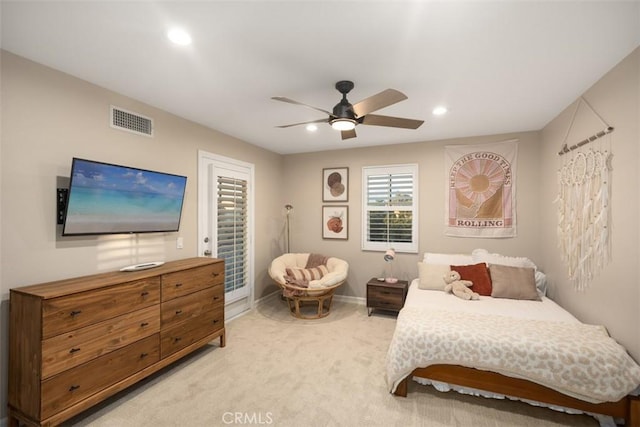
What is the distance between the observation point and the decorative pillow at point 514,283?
325cm

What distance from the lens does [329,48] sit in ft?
6.49

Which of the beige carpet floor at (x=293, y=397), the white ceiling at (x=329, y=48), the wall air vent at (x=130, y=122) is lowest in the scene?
the beige carpet floor at (x=293, y=397)

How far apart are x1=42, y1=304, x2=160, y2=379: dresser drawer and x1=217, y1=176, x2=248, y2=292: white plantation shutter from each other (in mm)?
1407

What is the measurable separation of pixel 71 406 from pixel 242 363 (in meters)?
1.31

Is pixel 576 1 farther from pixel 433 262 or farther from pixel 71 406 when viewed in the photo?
pixel 71 406

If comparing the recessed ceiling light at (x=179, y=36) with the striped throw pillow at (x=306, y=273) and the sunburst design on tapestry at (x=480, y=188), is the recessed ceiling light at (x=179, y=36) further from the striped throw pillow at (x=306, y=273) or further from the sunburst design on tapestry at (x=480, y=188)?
the sunburst design on tapestry at (x=480, y=188)

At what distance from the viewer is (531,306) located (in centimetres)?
301

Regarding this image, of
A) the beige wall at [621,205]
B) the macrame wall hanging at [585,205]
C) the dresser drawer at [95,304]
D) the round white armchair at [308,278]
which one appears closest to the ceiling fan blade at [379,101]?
the beige wall at [621,205]

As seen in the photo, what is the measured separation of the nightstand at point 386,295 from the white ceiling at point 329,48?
242cm

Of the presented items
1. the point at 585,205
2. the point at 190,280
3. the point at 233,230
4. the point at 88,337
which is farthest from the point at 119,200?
the point at 585,205

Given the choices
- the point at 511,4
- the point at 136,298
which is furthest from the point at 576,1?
the point at 136,298

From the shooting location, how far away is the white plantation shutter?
395 cm

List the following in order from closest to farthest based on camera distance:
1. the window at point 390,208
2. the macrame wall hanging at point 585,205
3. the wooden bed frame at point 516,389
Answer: the wooden bed frame at point 516,389 < the macrame wall hanging at point 585,205 < the window at point 390,208

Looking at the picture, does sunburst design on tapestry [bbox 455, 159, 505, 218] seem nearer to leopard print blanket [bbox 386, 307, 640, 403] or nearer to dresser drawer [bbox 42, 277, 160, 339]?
leopard print blanket [bbox 386, 307, 640, 403]
